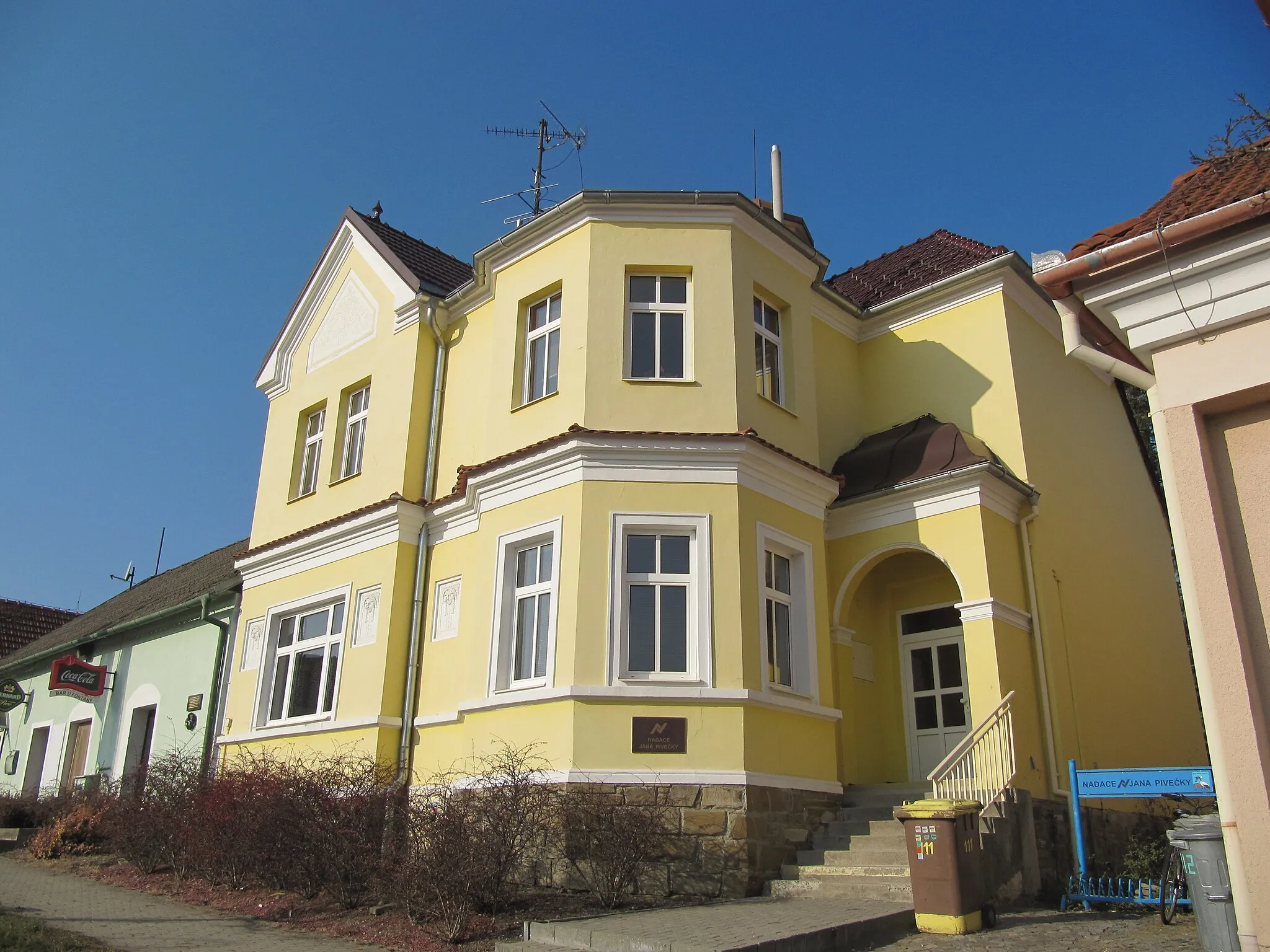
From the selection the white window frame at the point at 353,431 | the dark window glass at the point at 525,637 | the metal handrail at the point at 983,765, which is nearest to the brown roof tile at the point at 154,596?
the white window frame at the point at 353,431

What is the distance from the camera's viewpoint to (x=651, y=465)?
11852mm

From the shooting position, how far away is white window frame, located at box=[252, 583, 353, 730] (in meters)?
14.6

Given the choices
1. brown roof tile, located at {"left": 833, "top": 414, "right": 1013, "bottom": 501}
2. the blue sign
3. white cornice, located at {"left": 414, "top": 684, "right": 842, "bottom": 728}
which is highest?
brown roof tile, located at {"left": 833, "top": 414, "right": 1013, "bottom": 501}

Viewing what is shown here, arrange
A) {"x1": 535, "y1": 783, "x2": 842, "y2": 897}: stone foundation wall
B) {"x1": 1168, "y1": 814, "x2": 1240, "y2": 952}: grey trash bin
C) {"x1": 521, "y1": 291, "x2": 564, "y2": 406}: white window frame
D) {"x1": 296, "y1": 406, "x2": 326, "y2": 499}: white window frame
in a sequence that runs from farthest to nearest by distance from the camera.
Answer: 1. {"x1": 296, "y1": 406, "x2": 326, "y2": 499}: white window frame
2. {"x1": 521, "y1": 291, "x2": 564, "y2": 406}: white window frame
3. {"x1": 535, "y1": 783, "x2": 842, "y2": 897}: stone foundation wall
4. {"x1": 1168, "y1": 814, "x2": 1240, "y2": 952}: grey trash bin

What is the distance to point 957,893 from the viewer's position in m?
8.50

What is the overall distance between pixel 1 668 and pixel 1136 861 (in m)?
26.2

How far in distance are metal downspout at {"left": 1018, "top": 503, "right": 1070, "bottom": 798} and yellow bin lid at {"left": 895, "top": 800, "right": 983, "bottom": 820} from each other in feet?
11.9

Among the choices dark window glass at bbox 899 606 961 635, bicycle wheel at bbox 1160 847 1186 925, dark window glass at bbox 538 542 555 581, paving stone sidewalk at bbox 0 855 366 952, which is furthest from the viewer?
dark window glass at bbox 899 606 961 635

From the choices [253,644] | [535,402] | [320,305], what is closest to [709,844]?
[535,402]

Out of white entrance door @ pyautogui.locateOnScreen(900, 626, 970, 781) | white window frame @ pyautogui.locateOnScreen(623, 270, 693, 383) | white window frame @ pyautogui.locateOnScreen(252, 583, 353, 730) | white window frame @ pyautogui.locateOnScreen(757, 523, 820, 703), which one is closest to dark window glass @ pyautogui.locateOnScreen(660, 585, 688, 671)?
white window frame @ pyautogui.locateOnScreen(757, 523, 820, 703)

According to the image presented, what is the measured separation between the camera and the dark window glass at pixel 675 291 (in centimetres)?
1309

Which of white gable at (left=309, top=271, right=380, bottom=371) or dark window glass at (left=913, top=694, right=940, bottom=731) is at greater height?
white gable at (left=309, top=271, right=380, bottom=371)

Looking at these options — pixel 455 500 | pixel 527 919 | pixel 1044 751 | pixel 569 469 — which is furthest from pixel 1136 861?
pixel 455 500

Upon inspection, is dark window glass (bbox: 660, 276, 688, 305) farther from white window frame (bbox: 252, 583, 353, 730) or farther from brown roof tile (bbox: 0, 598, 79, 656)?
brown roof tile (bbox: 0, 598, 79, 656)
